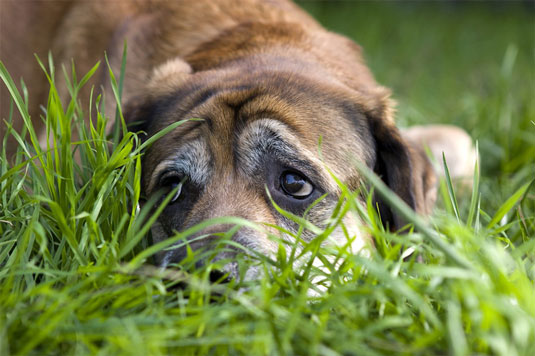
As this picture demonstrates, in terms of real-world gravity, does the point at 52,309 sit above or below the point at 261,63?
below

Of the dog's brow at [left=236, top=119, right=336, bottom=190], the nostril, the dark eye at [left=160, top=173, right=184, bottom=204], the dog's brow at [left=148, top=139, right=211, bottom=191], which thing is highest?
the dog's brow at [left=236, top=119, right=336, bottom=190]

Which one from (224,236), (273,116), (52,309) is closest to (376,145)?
(273,116)

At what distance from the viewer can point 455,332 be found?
1.57 m

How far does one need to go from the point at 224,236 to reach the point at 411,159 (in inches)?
48.1

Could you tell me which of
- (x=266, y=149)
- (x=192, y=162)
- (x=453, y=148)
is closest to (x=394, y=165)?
(x=266, y=149)

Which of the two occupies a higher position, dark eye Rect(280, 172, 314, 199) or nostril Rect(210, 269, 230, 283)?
dark eye Rect(280, 172, 314, 199)

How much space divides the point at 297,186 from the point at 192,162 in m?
0.49

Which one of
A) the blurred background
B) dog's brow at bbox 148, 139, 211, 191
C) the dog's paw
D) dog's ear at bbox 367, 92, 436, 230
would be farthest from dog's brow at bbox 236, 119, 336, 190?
the dog's paw

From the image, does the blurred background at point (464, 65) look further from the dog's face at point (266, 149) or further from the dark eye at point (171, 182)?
the dark eye at point (171, 182)

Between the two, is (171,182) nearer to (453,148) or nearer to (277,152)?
(277,152)

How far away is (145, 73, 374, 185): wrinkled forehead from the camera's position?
2.74 m

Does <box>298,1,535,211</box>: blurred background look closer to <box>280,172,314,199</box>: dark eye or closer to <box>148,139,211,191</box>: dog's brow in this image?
<box>280,172,314,199</box>: dark eye

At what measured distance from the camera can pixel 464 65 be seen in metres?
7.86

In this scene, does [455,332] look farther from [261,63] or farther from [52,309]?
[261,63]
